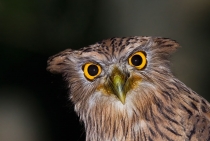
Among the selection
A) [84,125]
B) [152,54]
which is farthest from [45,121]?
[152,54]

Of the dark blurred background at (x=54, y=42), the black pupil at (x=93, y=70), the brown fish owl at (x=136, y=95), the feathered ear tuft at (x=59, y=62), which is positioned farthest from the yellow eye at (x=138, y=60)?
the dark blurred background at (x=54, y=42)

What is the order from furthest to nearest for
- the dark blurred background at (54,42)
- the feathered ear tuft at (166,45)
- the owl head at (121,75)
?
the dark blurred background at (54,42) → the feathered ear tuft at (166,45) → the owl head at (121,75)

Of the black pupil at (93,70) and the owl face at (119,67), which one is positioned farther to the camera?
the black pupil at (93,70)

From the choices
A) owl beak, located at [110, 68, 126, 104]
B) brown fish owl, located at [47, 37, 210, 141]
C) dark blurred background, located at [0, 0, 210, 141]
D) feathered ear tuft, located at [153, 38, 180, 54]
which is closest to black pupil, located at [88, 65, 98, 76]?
brown fish owl, located at [47, 37, 210, 141]

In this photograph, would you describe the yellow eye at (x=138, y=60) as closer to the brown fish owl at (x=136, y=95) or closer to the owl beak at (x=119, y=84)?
the brown fish owl at (x=136, y=95)

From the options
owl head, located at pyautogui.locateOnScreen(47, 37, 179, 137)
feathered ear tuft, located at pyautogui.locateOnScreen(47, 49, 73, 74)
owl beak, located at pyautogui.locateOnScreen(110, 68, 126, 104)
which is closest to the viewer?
owl beak, located at pyautogui.locateOnScreen(110, 68, 126, 104)

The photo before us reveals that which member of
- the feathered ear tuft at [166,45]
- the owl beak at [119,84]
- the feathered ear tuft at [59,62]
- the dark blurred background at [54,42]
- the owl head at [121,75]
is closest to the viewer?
the owl beak at [119,84]

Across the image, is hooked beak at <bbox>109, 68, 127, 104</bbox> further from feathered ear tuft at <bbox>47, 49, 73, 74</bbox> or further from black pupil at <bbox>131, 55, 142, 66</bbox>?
feathered ear tuft at <bbox>47, 49, 73, 74</bbox>
